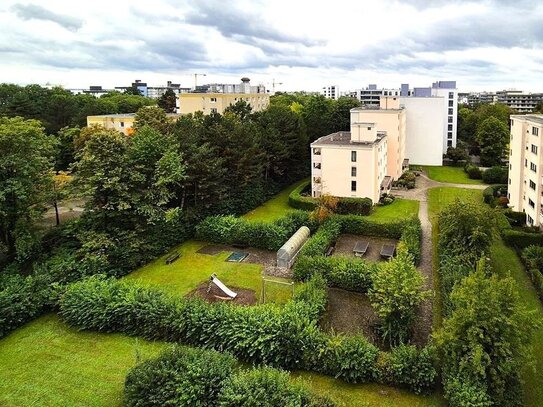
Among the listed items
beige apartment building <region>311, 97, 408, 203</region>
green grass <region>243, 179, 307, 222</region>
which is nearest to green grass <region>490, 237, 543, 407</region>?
beige apartment building <region>311, 97, 408, 203</region>

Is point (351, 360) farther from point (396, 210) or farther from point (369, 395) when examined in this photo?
point (396, 210)

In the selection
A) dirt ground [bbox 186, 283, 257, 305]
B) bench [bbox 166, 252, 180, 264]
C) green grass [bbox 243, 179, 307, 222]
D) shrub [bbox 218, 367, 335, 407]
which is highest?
green grass [bbox 243, 179, 307, 222]

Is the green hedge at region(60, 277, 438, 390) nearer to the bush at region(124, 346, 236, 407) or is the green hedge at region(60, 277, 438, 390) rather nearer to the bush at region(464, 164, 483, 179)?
the bush at region(124, 346, 236, 407)

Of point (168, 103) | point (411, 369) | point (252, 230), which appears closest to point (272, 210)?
point (252, 230)

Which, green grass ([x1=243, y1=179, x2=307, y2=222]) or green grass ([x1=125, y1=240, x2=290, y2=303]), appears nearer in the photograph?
green grass ([x1=125, y1=240, x2=290, y2=303])

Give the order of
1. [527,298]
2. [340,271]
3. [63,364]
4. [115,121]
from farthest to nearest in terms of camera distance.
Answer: [115,121]
[340,271]
[527,298]
[63,364]

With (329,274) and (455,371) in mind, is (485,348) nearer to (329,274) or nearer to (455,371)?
(455,371)
